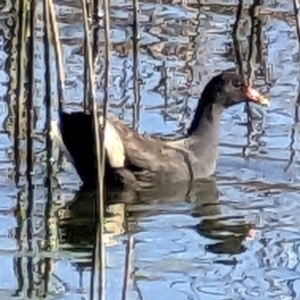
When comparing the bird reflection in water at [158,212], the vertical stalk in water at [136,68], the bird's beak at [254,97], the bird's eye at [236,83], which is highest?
the bird's eye at [236,83]

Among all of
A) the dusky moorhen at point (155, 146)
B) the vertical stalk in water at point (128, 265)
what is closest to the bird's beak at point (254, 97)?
the dusky moorhen at point (155, 146)

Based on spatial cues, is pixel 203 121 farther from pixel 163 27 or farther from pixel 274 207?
pixel 163 27

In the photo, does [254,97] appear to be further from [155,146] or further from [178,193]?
[178,193]

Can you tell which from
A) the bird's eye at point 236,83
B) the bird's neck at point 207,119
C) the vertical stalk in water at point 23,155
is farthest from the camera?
the bird's eye at point 236,83

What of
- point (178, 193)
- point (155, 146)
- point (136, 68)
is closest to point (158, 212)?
point (178, 193)

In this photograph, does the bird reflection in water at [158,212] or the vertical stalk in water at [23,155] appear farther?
the bird reflection in water at [158,212]

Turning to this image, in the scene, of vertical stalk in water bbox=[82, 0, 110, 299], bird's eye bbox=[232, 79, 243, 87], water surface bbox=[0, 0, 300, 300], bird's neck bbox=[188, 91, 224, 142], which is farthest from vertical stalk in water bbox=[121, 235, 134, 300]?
bird's eye bbox=[232, 79, 243, 87]

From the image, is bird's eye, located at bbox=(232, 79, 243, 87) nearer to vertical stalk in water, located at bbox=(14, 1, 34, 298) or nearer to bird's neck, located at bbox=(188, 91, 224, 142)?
bird's neck, located at bbox=(188, 91, 224, 142)

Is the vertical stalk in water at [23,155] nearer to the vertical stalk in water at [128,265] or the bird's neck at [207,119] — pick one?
the vertical stalk in water at [128,265]

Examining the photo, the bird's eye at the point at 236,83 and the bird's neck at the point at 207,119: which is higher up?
the bird's eye at the point at 236,83

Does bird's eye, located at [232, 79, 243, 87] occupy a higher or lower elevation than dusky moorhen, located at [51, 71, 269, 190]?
higher

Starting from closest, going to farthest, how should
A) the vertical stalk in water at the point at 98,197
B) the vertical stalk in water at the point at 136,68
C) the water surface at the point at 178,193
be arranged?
the vertical stalk in water at the point at 98,197, the water surface at the point at 178,193, the vertical stalk in water at the point at 136,68

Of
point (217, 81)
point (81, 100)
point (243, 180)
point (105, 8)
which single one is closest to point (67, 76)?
point (81, 100)

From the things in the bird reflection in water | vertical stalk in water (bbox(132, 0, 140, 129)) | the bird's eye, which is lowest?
the bird reflection in water
